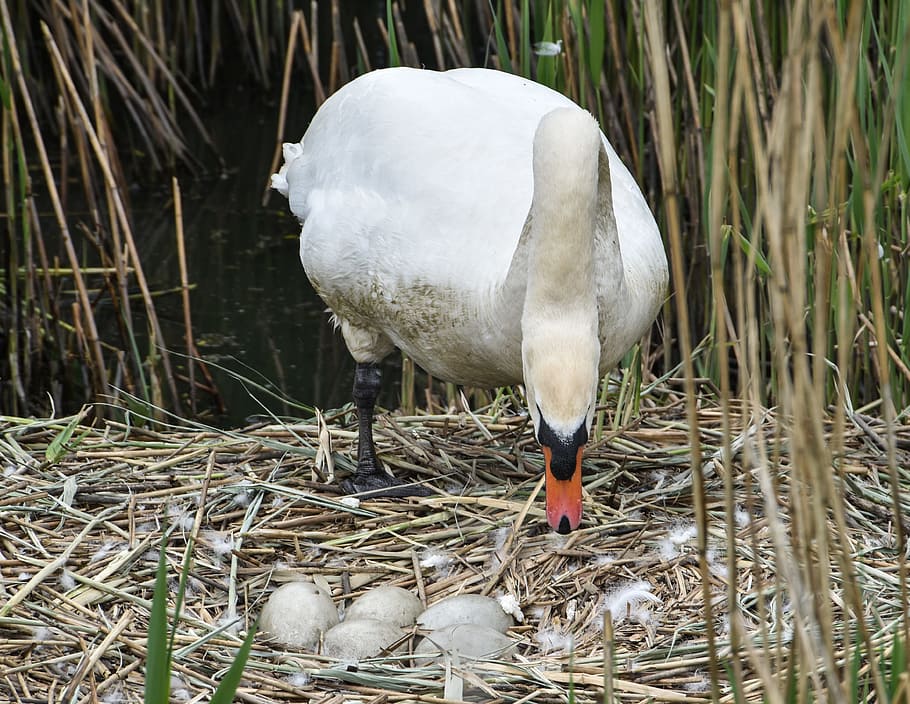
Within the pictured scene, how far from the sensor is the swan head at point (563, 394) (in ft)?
7.86

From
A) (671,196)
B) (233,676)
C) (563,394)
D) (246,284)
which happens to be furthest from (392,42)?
(246,284)

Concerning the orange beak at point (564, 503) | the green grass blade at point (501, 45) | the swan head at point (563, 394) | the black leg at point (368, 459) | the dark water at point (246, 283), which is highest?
the green grass blade at point (501, 45)

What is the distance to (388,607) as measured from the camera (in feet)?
9.07

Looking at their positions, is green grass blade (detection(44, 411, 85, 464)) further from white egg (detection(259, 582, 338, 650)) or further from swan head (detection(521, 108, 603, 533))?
swan head (detection(521, 108, 603, 533))

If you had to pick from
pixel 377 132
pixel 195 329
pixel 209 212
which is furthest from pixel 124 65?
pixel 377 132

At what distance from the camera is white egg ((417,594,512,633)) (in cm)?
272

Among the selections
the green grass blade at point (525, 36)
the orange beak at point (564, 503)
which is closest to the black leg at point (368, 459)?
the orange beak at point (564, 503)

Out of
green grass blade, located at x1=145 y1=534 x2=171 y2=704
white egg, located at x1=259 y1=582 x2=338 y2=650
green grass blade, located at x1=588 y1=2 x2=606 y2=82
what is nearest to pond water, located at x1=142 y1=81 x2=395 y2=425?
green grass blade, located at x1=588 y1=2 x2=606 y2=82

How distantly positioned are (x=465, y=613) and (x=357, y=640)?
24 cm

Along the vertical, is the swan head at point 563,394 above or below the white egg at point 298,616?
above

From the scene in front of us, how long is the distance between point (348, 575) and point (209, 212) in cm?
396

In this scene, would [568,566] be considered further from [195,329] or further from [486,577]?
[195,329]

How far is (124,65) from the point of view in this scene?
311 inches

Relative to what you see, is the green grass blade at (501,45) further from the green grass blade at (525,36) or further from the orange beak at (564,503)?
the orange beak at (564,503)
